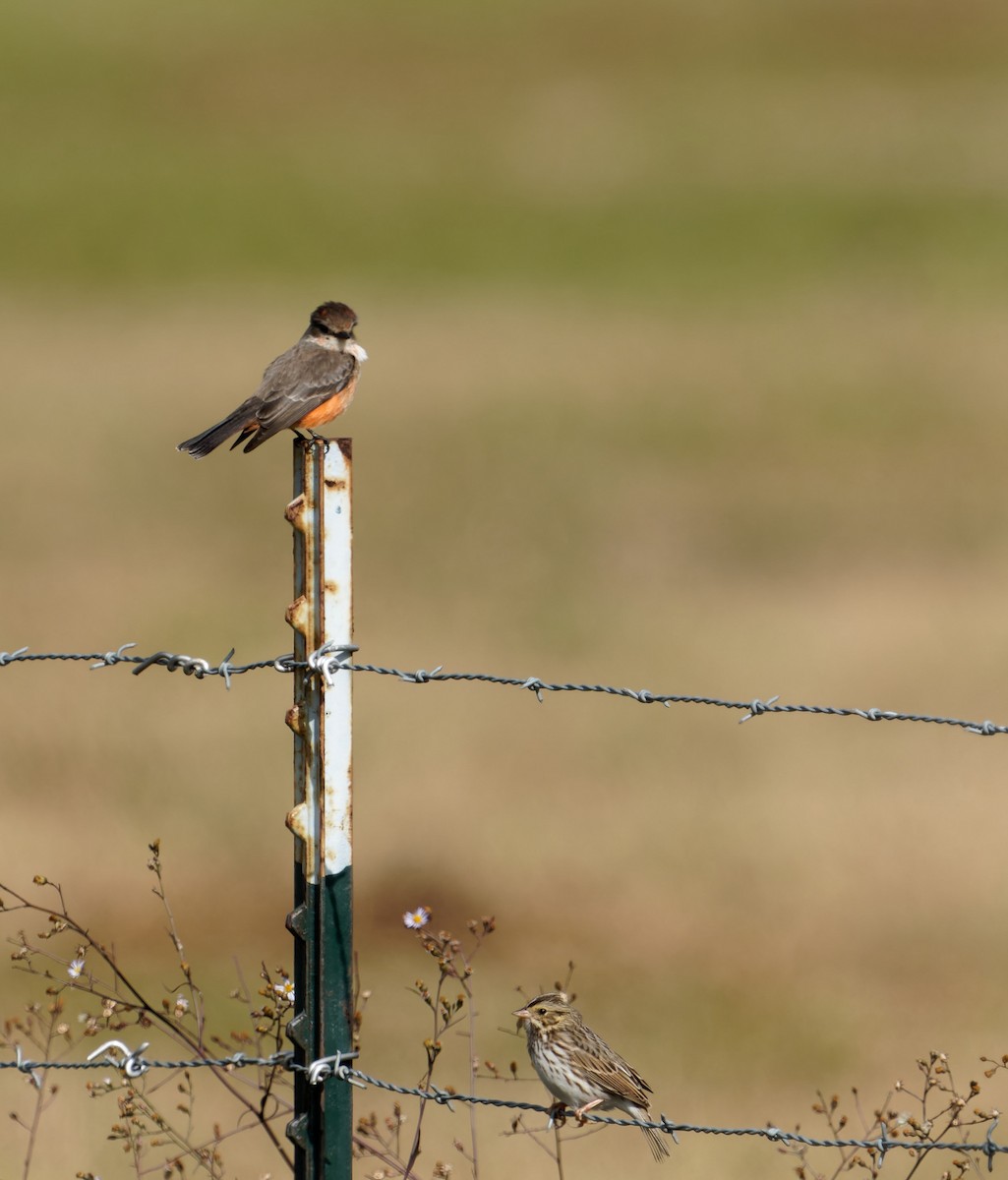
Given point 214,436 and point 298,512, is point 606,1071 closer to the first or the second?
point 298,512

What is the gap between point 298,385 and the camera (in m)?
7.81

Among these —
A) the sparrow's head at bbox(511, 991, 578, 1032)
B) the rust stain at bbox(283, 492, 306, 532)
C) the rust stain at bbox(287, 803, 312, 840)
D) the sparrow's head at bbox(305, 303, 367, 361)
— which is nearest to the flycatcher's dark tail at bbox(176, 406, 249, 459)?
the sparrow's head at bbox(305, 303, 367, 361)

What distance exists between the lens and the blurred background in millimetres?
9617

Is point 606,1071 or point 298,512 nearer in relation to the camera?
point 298,512

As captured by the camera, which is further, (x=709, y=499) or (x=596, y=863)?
(x=709, y=499)

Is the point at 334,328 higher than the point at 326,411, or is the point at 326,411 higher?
the point at 334,328

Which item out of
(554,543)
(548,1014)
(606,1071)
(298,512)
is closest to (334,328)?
(548,1014)

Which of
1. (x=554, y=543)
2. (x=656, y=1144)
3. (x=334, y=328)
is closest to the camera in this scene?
(x=656, y=1144)

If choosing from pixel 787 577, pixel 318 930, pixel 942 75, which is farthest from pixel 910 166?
pixel 318 930

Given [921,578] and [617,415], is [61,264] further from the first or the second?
[921,578]

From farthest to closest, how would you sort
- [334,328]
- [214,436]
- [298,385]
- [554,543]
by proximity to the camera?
[554,543] → [334,328] → [298,385] → [214,436]

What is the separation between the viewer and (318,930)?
486cm

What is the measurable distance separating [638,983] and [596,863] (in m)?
1.13

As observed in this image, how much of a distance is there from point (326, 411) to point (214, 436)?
45cm
